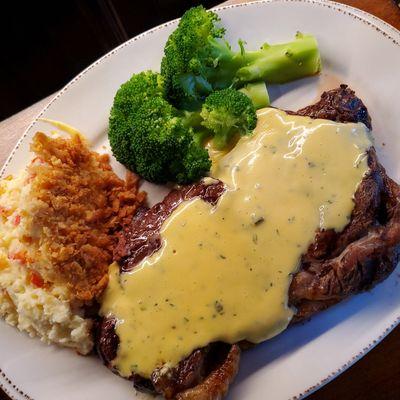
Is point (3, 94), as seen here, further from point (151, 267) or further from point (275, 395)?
point (275, 395)

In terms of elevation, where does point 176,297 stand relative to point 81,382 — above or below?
above

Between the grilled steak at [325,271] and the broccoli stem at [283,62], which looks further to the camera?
the broccoli stem at [283,62]

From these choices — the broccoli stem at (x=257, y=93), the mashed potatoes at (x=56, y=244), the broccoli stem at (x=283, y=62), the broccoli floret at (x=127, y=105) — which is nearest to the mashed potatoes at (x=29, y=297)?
the mashed potatoes at (x=56, y=244)

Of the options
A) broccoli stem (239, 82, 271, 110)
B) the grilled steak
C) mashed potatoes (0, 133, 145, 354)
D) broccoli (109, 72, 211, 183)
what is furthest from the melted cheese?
broccoli stem (239, 82, 271, 110)

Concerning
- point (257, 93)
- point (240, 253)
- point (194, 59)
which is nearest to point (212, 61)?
point (194, 59)

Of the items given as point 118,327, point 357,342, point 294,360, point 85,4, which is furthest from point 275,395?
point 85,4

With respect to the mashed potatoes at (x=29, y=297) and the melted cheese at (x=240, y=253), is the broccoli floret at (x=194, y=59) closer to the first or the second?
the melted cheese at (x=240, y=253)
